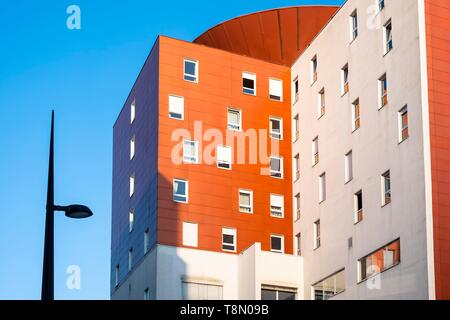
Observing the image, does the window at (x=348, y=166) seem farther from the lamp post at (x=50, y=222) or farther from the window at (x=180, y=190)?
the lamp post at (x=50, y=222)

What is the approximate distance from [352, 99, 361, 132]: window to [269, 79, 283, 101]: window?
30.4 ft

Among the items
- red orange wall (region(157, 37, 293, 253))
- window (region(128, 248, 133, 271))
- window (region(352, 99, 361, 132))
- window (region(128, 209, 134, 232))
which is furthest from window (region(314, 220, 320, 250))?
window (region(128, 209, 134, 232))

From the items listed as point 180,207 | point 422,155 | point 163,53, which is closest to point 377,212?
point 422,155

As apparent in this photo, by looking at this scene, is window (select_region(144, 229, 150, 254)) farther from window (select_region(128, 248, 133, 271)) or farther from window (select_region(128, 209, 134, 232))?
window (select_region(128, 209, 134, 232))

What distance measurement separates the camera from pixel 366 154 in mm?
44094

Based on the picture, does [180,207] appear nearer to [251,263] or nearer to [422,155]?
[251,263]

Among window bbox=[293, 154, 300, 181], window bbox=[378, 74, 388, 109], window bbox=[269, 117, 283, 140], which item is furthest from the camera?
window bbox=[269, 117, 283, 140]

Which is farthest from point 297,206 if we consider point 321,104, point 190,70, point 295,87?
point 190,70

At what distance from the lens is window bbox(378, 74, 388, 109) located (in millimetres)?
43219

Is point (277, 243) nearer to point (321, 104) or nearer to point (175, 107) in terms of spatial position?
point (321, 104)

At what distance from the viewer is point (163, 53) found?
52.3m

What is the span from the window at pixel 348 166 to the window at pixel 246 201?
24.8 ft

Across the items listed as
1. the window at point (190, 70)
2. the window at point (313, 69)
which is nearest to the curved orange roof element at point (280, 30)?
the window at point (313, 69)

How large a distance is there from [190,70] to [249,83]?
153 inches
